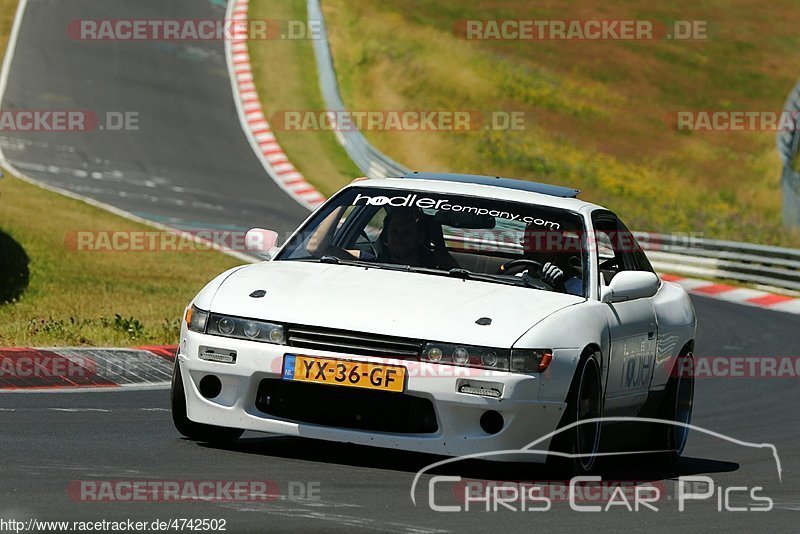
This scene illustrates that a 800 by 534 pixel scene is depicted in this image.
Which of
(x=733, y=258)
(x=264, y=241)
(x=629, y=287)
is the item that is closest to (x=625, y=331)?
(x=629, y=287)

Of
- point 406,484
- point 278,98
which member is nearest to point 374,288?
point 406,484

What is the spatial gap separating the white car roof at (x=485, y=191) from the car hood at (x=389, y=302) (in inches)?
33.2

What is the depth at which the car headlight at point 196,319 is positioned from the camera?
25.7ft

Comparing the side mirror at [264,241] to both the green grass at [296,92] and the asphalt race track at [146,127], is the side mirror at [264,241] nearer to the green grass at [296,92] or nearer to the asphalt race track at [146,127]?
the asphalt race track at [146,127]

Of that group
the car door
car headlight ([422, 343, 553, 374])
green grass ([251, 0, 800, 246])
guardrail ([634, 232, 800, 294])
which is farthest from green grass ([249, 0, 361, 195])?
car headlight ([422, 343, 553, 374])

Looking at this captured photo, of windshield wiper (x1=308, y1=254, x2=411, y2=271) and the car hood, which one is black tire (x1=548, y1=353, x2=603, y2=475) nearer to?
the car hood

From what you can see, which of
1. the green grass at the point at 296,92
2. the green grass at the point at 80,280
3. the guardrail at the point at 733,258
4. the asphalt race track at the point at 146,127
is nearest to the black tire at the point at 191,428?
the green grass at the point at 80,280

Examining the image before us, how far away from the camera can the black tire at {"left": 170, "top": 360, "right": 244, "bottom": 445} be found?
26.5 ft

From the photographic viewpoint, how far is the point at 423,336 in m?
7.46

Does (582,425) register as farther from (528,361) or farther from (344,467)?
(344,467)

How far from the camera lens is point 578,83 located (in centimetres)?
4634

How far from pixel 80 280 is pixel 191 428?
11.1 meters

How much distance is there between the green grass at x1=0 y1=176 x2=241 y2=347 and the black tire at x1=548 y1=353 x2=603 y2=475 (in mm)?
4935

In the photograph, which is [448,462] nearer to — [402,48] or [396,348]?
[396,348]
